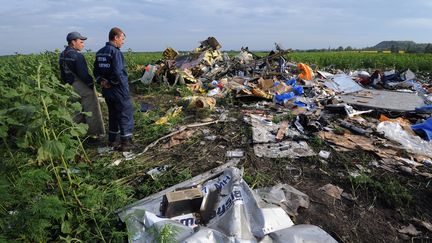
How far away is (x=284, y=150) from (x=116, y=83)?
2.73 m

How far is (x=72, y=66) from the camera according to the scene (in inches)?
182

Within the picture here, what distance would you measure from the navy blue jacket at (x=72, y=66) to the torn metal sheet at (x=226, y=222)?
2.63 m

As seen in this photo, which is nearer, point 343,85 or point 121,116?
point 121,116

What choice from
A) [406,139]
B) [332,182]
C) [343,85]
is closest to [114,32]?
[332,182]

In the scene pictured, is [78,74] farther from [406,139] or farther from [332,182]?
[406,139]

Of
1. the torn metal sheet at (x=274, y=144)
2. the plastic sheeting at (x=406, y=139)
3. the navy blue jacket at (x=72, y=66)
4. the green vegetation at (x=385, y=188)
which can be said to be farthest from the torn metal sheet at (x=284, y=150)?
the navy blue jacket at (x=72, y=66)

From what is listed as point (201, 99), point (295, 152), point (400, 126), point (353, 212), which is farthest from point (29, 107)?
point (400, 126)

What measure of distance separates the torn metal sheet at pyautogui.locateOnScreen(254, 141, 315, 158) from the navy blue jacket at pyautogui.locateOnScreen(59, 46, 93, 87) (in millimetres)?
2978

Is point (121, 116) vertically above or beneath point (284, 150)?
above

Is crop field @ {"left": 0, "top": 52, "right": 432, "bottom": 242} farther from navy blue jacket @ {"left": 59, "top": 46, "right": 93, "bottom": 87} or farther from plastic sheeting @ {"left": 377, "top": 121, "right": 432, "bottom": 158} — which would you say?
plastic sheeting @ {"left": 377, "top": 121, "right": 432, "bottom": 158}

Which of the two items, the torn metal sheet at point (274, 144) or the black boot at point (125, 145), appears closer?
the torn metal sheet at point (274, 144)

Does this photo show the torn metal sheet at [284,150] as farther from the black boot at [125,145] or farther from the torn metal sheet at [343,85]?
the torn metal sheet at [343,85]

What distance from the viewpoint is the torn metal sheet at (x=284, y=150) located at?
4.36m

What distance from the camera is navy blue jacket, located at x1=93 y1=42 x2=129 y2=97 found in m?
4.24
